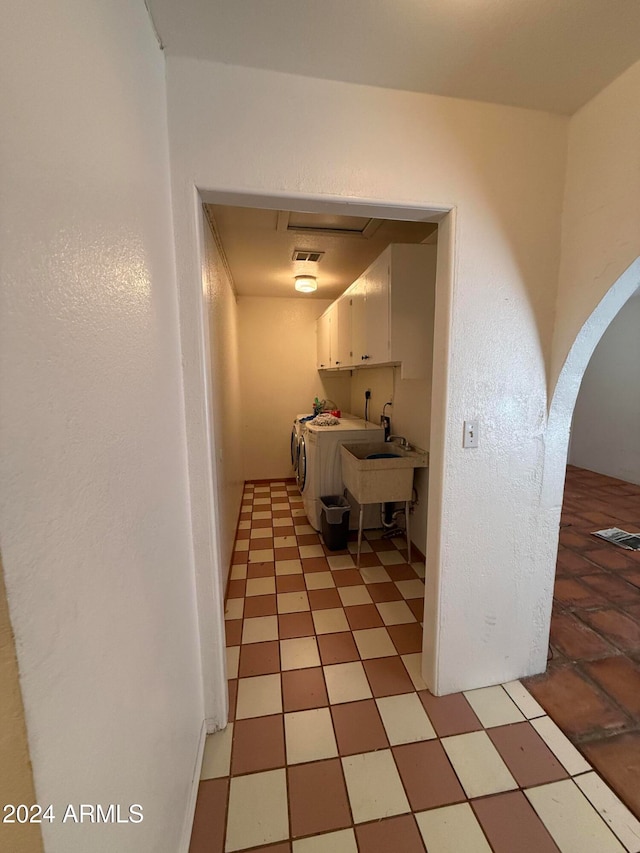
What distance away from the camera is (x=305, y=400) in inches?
177

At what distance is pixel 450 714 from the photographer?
144cm

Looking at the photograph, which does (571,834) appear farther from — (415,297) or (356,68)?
(356,68)

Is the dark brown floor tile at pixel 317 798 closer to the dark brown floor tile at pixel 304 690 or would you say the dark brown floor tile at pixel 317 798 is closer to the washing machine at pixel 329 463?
the dark brown floor tile at pixel 304 690

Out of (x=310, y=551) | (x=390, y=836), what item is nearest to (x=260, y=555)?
(x=310, y=551)

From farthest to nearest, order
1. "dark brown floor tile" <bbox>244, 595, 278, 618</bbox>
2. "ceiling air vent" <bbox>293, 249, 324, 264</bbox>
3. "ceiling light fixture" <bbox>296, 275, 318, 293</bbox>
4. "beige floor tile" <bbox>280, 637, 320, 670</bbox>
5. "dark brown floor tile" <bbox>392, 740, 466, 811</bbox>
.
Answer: "ceiling light fixture" <bbox>296, 275, 318, 293</bbox> < "ceiling air vent" <bbox>293, 249, 324, 264</bbox> < "dark brown floor tile" <bbox>244, 595, 278, 618</bbox> < "beige floor tile" <bbox>280, 637, 320, 670</bbox> < "dark brown floor tile" <bbox>392, 740, 466, 811</bbox>

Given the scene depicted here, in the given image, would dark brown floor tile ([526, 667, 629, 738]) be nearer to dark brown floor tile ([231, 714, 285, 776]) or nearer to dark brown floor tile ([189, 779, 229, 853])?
dark brown floor tile ([231, 714, 285, 776])

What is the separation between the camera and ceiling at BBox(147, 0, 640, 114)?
0.90 m

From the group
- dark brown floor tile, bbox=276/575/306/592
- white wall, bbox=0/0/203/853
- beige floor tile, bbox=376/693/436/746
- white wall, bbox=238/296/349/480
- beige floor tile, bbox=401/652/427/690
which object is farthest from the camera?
white wall, bbox=238/296/349/480

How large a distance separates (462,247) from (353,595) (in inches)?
80.6

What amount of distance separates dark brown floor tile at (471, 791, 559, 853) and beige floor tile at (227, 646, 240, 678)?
1076 millimetres

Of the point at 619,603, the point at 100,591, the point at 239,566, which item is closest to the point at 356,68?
the point at 100,591

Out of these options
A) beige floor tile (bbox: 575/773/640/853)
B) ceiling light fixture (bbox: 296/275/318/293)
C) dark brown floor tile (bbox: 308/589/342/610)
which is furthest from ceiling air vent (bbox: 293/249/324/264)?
beige floor tile (bbox: 575/773/640/853)

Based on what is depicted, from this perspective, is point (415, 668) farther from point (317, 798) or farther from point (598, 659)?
point (598, 659)

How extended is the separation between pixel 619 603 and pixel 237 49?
3.26 metres
